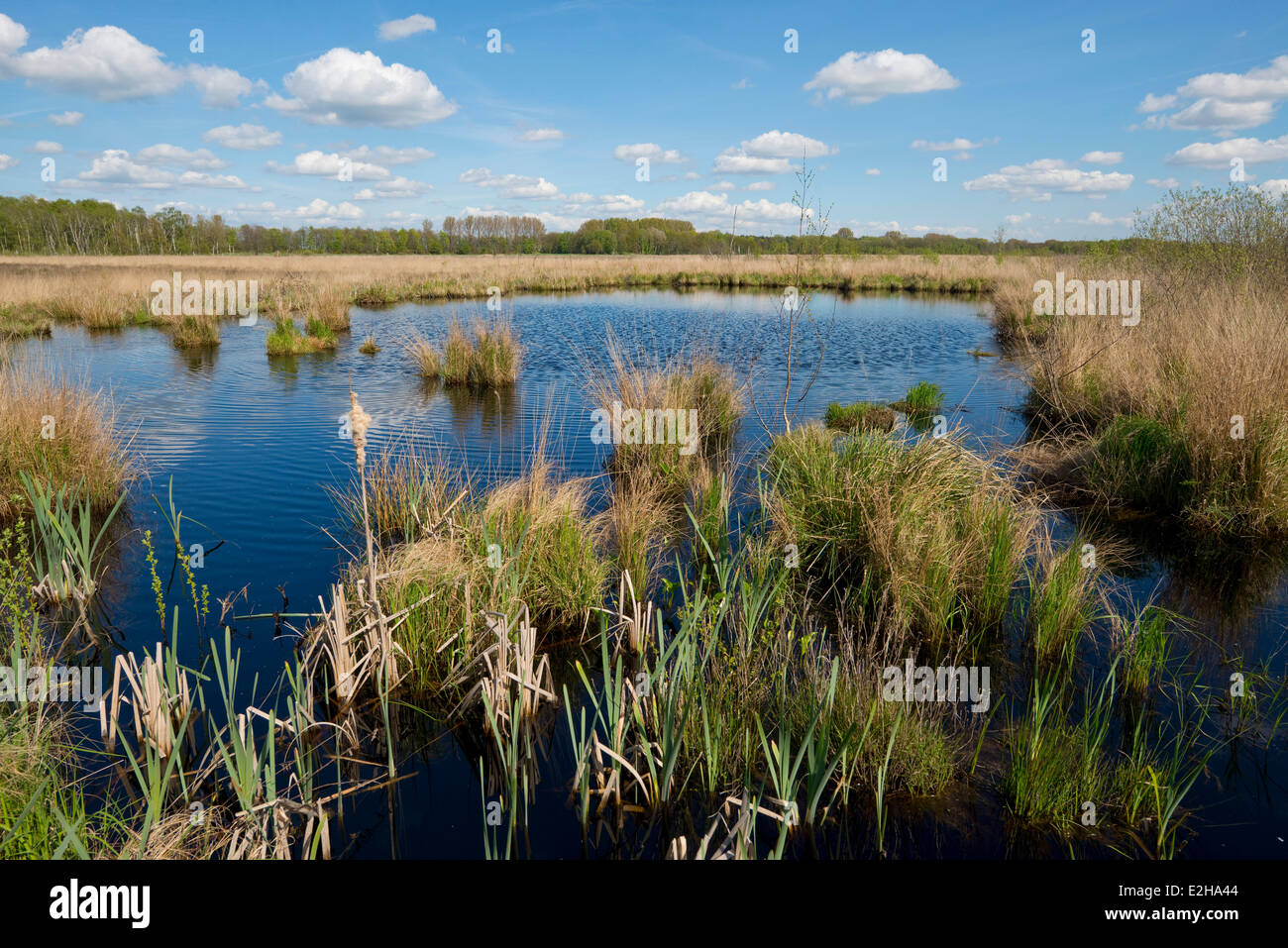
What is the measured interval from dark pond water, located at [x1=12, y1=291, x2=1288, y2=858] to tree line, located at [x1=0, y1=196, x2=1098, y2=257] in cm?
3598

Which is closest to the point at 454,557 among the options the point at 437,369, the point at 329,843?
the point at 329,843

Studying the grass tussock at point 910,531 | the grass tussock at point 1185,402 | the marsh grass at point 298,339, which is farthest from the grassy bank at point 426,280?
the grass tussock at point 910,531

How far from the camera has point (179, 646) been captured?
4641mm

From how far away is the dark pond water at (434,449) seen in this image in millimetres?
3232

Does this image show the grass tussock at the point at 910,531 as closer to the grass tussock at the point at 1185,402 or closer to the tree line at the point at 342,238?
the grass tussock at the point at 1185,402

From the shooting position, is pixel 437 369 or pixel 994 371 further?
pixel 994 371

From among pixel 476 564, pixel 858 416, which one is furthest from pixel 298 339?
pixel 476 564

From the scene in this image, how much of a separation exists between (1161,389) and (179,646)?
9.41 meters

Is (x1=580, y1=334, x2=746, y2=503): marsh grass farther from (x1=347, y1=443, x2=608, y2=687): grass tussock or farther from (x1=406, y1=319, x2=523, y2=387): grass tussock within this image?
(x1=406, y1=319, x2=523, y2=387): grass tussock

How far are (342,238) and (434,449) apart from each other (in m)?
84.7

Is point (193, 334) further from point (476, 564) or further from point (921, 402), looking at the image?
point (476, 564)

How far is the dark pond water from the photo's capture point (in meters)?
3.23

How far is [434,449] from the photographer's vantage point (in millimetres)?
9094
